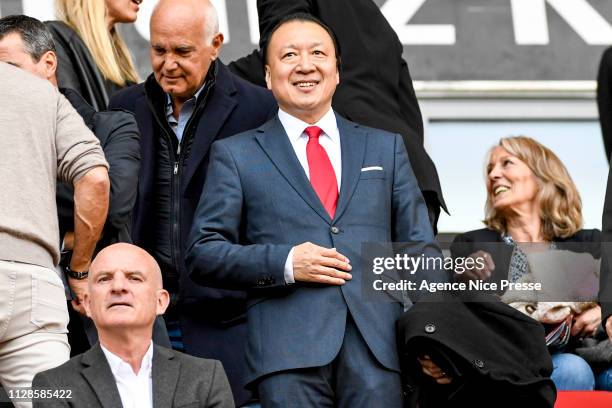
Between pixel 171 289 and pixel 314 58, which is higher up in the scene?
pixel 314 58

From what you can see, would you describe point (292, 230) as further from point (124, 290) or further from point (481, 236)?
point (481, 236)

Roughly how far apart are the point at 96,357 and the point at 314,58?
4.51 feet

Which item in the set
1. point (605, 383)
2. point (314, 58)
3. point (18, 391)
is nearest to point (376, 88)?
point (314, 58)

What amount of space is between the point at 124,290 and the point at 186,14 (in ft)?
4.79

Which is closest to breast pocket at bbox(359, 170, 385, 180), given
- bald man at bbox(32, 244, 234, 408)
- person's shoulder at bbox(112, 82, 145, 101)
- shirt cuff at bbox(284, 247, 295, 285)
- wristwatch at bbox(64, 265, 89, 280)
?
shirt cuff at bbox(284, 247, 295, 285)

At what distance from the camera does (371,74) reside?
646 cm

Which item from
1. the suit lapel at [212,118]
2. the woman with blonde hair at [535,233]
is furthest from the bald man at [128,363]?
the woman with blonde hair at [535,233]

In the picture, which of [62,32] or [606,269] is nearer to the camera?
[606,269]

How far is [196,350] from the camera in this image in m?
5.94

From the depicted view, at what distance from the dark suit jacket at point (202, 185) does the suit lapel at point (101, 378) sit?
74 cm

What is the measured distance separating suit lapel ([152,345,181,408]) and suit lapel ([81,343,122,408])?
0.12m

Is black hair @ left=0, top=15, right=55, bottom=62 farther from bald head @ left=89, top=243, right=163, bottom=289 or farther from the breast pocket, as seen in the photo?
the breast pocket

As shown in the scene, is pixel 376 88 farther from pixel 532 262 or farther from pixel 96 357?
pixel 96 357

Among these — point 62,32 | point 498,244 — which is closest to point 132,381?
point 62,32
